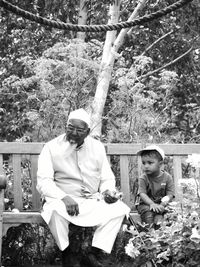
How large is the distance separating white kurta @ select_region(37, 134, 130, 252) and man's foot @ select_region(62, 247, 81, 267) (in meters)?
0.16

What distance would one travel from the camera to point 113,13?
8.65 m

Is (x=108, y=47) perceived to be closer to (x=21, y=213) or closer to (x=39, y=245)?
(x=39, y=245)

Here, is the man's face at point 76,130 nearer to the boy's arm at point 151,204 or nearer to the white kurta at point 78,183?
the white kurta at point 78,183

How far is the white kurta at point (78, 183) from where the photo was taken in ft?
15.9

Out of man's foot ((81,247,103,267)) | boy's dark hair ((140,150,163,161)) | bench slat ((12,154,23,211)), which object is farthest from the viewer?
bench slat ((12,154,23,211))

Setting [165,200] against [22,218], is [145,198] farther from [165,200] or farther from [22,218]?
[22,218]

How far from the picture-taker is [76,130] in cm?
527

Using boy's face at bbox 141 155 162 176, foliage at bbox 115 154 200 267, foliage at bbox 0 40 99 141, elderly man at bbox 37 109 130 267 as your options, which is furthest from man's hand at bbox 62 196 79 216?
foliage at bbox 0 40 99 141

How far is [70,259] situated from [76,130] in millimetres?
1097

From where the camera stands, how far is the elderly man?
4797mm

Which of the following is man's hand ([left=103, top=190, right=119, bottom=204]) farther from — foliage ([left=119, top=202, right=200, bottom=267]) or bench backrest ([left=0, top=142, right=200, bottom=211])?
bench backrest ([left=0, top=142, right=200, bottom=211])

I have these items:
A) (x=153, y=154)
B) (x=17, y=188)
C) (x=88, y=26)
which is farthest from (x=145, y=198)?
(x=88, y=26)

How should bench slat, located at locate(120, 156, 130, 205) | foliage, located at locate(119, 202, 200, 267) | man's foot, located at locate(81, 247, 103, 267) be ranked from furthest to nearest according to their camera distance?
bench slat, located at locate(120, 156, 130, 205) → man's foot, located at locate(81, 247, 103, 267) → foliage, located at locate(119, 202, 200, 267)

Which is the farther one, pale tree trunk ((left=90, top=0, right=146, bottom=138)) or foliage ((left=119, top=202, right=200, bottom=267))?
pale tree trunk ((left=90, top=0, right=146, bottom=138))
